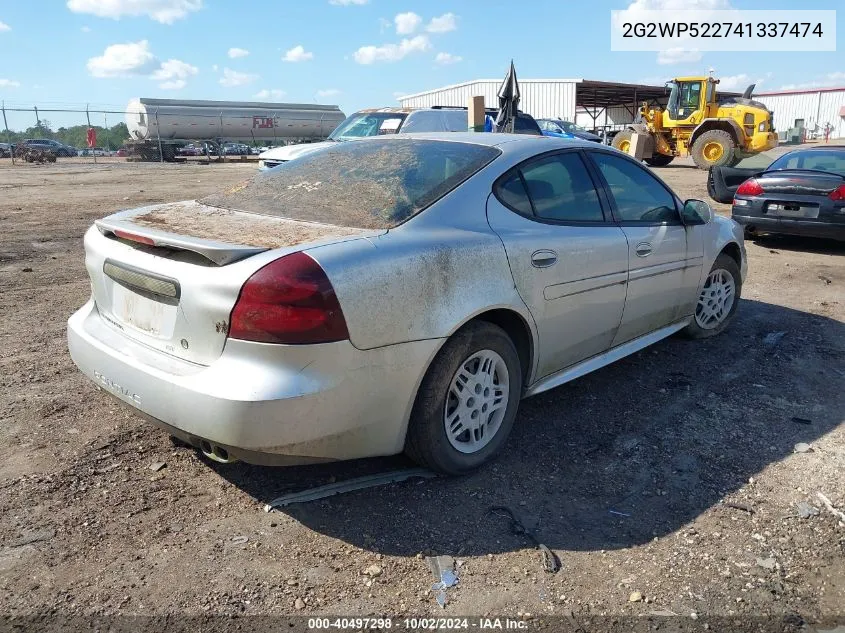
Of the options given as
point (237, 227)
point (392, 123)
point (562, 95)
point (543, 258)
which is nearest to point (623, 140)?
point (392, 123)

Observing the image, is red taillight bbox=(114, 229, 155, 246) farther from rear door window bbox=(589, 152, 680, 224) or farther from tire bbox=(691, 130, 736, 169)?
tire bbox=(691, 130, 736, 169)

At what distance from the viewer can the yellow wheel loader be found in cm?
2112

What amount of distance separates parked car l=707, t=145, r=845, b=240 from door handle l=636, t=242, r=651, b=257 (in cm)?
544

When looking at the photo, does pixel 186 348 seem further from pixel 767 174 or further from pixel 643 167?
pixel 767 174

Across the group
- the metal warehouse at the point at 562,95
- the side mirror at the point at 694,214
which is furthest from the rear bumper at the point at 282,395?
the metal warehouse at the point at 562,95

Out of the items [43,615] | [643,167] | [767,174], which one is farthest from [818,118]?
[43,615]

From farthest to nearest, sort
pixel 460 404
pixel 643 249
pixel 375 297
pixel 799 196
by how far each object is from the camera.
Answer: pixel 799 196, pixel 643 249, pixel 460 404, pixel 375 297

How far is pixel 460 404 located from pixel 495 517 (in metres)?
0.51

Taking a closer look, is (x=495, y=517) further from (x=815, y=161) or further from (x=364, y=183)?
(x=815, y=161)

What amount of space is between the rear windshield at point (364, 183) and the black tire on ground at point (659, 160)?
77.3 feet

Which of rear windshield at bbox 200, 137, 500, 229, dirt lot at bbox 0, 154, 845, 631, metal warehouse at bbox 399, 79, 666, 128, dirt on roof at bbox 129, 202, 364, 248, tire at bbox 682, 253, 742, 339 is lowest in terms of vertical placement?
dirt lot at bbox 0, 154, 845, 631

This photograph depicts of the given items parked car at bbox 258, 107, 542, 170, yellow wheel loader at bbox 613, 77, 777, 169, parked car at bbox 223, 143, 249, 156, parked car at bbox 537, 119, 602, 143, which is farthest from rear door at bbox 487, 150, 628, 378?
parked car at bbox 223, 143, 249, 156

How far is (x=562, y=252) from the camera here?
3.31 meters

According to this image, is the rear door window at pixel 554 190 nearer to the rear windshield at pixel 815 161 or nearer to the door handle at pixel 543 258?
the door handle at pixel 543 258
